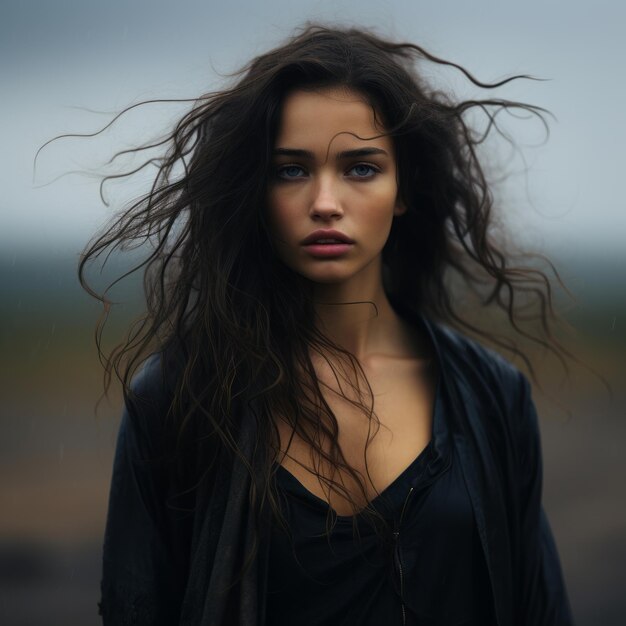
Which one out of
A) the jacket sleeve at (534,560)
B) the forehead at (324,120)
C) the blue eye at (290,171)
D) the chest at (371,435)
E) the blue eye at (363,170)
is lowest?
the jacket sleeve at (534,560)

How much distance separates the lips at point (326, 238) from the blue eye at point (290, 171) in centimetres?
15

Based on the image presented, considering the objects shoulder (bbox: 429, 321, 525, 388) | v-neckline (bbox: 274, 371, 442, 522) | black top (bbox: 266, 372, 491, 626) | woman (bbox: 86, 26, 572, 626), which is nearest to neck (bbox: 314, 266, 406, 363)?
woman (bbox: 86, 26, 572, 626)

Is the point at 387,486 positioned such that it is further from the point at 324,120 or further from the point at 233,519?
the point at 324,120

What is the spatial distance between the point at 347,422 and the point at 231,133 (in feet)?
2.43

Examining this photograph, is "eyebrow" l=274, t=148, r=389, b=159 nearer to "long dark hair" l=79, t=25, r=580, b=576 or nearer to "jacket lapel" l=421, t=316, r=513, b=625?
"long dark hair" l=79, t=25, r=580, b=576

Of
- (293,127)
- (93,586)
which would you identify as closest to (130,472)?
(293,127)

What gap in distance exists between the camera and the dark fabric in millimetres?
2070

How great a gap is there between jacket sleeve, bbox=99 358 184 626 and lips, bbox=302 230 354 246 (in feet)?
1.64

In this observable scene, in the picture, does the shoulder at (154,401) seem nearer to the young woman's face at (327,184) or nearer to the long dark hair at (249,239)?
the long dark hair at (249,239)

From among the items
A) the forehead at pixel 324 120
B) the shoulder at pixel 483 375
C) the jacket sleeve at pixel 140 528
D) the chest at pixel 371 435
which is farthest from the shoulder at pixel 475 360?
the jacket sleeve at pixel 140 528

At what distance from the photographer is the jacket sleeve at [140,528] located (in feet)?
7.00

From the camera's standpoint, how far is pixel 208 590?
205 cm

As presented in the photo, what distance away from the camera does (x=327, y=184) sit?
207cm

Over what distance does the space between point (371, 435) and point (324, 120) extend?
0.75 metres
